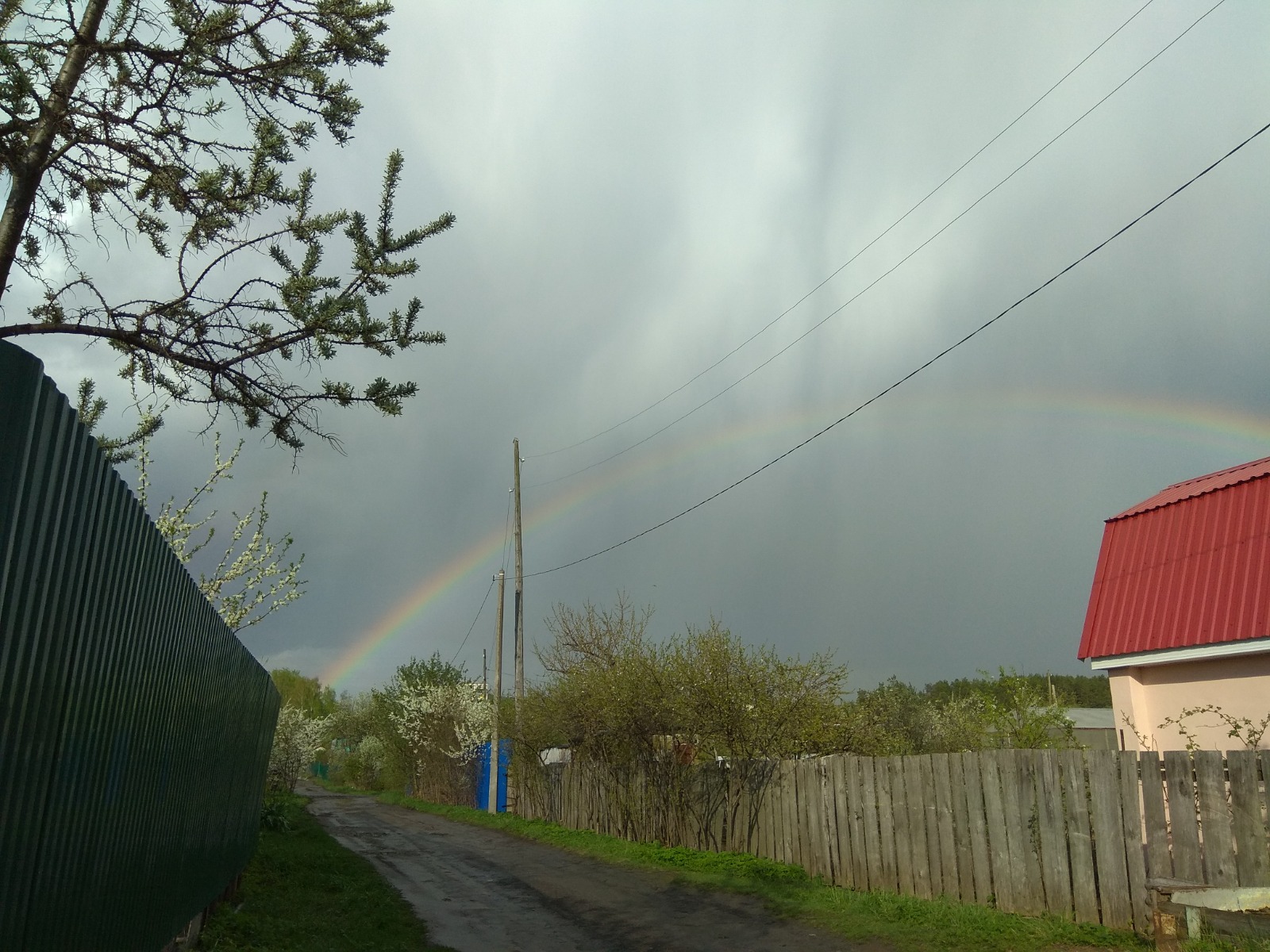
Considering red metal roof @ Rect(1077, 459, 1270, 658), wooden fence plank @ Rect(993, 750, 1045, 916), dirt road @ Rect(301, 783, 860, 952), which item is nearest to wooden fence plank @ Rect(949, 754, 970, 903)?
wooden fence plank @ Rect(993, 750, 1045, 916)

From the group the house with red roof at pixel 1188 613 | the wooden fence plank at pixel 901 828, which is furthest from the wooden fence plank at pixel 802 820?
the house with red roof at pixel 1188 613

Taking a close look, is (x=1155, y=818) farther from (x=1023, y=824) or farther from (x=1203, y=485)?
(x=1203, y=485)

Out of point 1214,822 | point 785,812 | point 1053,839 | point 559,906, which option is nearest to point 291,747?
point 559,906

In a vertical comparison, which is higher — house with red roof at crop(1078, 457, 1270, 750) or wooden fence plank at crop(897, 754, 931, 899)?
house with red roof at crop(1078, 457, 1270, 750)

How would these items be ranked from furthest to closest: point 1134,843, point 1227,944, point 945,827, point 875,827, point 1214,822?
point 875,827
point 945,827
point 1134,843
point 1214,822
point 1227,944

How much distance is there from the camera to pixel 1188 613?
12.6 meters

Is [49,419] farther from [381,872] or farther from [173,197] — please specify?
[381,872]

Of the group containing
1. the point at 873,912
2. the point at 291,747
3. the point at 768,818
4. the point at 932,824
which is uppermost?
the point at 291,747

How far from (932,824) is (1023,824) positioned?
1399 millimetres

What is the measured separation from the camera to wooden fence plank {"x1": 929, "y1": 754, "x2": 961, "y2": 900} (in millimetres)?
10086

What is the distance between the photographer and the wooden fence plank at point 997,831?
30.7ft

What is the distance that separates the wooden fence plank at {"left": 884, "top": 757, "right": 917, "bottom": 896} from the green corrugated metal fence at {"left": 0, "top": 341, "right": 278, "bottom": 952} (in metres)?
7.95

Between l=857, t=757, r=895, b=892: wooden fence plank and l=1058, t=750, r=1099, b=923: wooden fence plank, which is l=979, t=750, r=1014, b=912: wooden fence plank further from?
l=857, t=757, r=895, b=892: wooden fence plank

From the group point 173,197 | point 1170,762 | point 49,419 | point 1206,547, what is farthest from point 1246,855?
point 173,197
